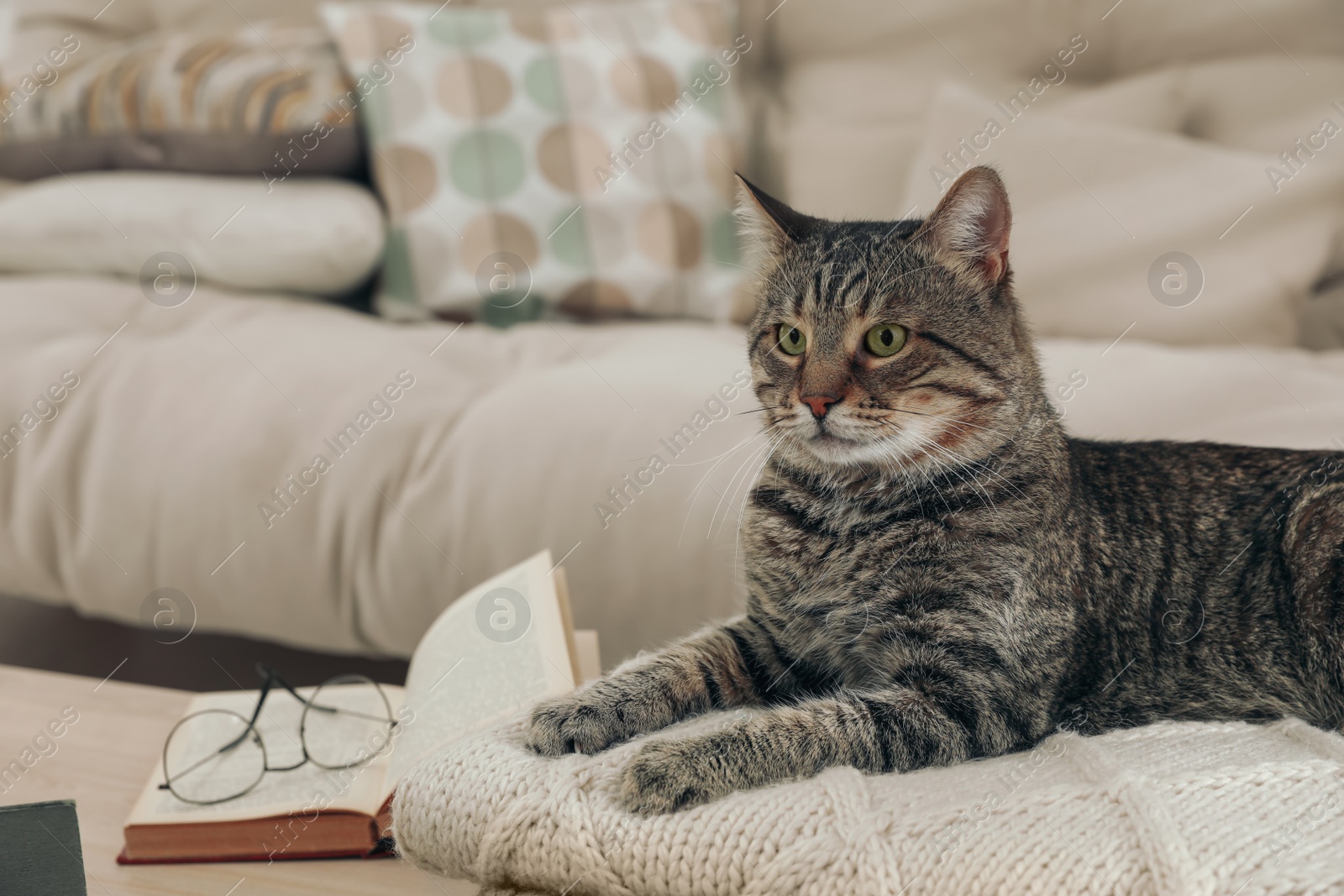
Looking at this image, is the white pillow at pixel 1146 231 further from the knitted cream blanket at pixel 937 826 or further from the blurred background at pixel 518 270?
the knitted cream blanket at pixel 937 826

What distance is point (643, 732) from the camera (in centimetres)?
71

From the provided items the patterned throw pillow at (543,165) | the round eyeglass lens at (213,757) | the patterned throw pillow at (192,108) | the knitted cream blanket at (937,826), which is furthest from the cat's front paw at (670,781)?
the patterned throw pillow at (192,108)

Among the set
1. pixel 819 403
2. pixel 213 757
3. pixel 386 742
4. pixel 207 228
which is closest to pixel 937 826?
pixel 819 403

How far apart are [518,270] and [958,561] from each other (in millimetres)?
1113

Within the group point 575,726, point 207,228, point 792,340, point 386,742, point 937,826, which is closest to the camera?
point 937,826

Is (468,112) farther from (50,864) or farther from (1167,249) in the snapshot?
(50,864)

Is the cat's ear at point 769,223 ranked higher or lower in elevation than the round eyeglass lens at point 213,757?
higher

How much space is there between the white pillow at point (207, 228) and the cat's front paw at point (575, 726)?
3.63ft

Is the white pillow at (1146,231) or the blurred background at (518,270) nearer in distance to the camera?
the blurred background at (518,270)

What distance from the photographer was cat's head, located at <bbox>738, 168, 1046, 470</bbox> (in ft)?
2.36

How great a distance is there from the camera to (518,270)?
5.38ft

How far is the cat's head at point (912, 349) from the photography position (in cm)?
72

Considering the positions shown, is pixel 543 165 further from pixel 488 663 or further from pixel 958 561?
pixel 958 561

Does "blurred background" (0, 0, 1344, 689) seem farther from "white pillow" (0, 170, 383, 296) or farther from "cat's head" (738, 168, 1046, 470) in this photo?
"cat's head" (738, 168, 1046, 470)
